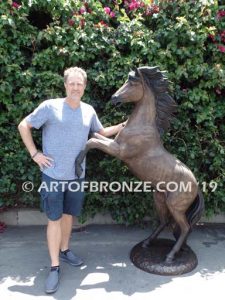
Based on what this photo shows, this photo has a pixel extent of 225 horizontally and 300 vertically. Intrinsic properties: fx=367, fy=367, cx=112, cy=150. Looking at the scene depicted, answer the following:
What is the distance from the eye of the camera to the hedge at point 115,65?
13.4 ft

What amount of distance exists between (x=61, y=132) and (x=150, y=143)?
0.84 meters

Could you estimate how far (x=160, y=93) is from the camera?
3424 millimetres

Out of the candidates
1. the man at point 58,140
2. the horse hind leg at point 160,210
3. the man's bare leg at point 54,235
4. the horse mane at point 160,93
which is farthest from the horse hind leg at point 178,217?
the man's bare leg at point 54,235

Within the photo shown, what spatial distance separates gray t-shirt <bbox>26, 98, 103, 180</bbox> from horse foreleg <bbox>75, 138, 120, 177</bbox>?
4 centimetres

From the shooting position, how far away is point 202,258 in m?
3.91

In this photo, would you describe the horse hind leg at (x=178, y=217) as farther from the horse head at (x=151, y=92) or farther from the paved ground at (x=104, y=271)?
the horse head at (x=151, y=92)

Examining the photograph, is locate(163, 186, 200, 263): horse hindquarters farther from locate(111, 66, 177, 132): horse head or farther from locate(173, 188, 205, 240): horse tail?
locate(111, 66, 177, 132): horse head

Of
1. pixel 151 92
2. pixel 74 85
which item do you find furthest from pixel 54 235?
pixel 151 92

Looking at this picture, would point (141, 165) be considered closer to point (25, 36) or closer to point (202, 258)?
point (202, 258)

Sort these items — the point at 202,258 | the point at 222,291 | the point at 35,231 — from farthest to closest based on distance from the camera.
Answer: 1. the point at 35,231
2. the point at 202,258
3. the point at 222,291

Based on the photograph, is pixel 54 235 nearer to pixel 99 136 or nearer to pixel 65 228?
pixel 65 228

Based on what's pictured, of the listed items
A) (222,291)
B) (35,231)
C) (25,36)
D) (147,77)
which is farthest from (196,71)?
(35,231)

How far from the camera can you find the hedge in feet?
13.4

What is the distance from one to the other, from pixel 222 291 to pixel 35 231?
230 centimetres
